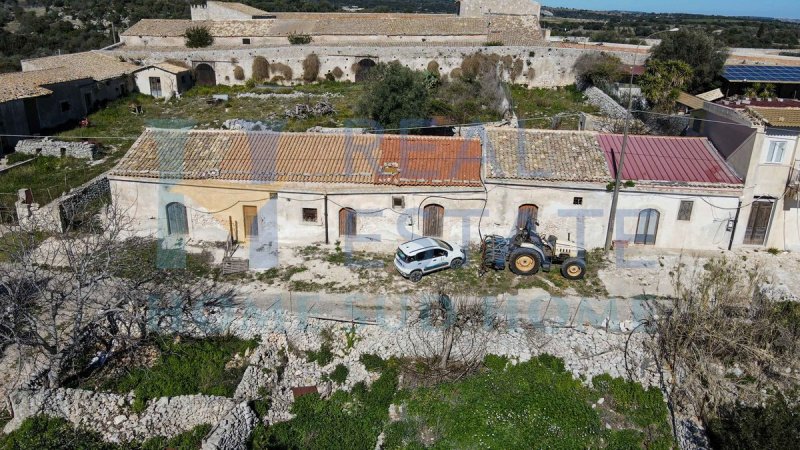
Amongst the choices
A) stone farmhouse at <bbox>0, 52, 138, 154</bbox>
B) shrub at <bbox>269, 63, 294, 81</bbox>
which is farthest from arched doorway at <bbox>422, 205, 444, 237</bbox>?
shrub at <bbox>269, 63, 294, 81</bbox>

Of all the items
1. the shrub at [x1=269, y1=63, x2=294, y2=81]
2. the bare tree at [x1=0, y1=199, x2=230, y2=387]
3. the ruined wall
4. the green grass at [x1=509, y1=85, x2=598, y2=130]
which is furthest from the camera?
the shrub at [x1=269, y1=63, x2=294, y2=81]

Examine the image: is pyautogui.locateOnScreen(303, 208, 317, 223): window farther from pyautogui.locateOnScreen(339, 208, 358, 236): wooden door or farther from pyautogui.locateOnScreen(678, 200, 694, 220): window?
pyautogui.locateOnScreen(678, 200, 694, 220): window

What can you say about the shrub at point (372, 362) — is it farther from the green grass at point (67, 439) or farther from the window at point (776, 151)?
the window at point (776, 151)

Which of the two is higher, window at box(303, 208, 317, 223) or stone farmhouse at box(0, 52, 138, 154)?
stone farmhouse at box(0, 52, 138, 154)

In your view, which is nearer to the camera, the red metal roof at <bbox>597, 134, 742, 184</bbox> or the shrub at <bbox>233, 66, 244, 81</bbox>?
the red metal roof at <bbox>597, 134, 742, 184</bbox>

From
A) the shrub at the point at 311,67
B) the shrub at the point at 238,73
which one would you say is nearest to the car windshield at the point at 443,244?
the shrub at the point at 311,67

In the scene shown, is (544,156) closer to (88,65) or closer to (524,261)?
(524,261)

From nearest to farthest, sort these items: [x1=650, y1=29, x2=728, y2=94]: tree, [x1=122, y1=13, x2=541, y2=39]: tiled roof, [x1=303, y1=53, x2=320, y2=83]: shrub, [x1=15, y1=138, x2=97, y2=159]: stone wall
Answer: [x1=15, y1=138, x2=97, y2=159]: stone wall
[x1=650, y1=29, x2=728, y2=94]: tree
[x1=303, y1=53, x2=320, y2=83]: shrub
[x1=122, y1=13, x2=541, y2=39]: tiled roof

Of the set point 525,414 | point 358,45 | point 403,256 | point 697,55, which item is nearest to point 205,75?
point 358,45
